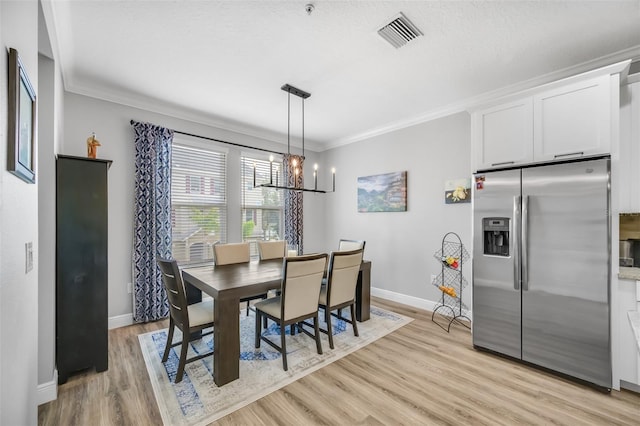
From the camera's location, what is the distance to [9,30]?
3.23ft

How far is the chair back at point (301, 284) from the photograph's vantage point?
7.75 feet

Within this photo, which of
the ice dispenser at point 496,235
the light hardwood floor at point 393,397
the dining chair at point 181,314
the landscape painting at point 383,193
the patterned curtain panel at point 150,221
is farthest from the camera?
the landscape painting at point 383,193

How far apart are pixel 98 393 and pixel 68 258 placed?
3.45ft

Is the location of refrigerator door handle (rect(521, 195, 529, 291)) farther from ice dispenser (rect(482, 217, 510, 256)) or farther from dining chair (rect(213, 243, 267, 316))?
dining chair (rect(213, 243, 267, 316))

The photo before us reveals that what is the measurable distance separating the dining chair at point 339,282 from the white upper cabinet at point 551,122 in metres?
1.59

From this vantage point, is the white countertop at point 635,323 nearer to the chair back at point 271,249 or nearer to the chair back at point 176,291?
the chair back at point 176,291

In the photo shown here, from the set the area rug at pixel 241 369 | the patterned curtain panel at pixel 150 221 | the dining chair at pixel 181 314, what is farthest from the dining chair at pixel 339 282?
the patterned curtain panel at pixel 150 221

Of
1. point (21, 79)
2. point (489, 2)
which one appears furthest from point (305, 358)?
point (489, 2)

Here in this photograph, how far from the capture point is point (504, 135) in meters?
2.68

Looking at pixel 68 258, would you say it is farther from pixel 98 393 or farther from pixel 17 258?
pixel 17 258

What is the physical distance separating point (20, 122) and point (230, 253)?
2524mm

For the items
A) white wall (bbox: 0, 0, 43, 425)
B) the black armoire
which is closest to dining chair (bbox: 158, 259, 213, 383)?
the black armoire

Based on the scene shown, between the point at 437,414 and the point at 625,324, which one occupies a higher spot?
the point at 625,324

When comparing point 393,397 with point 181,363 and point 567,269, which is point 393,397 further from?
point 567,269
